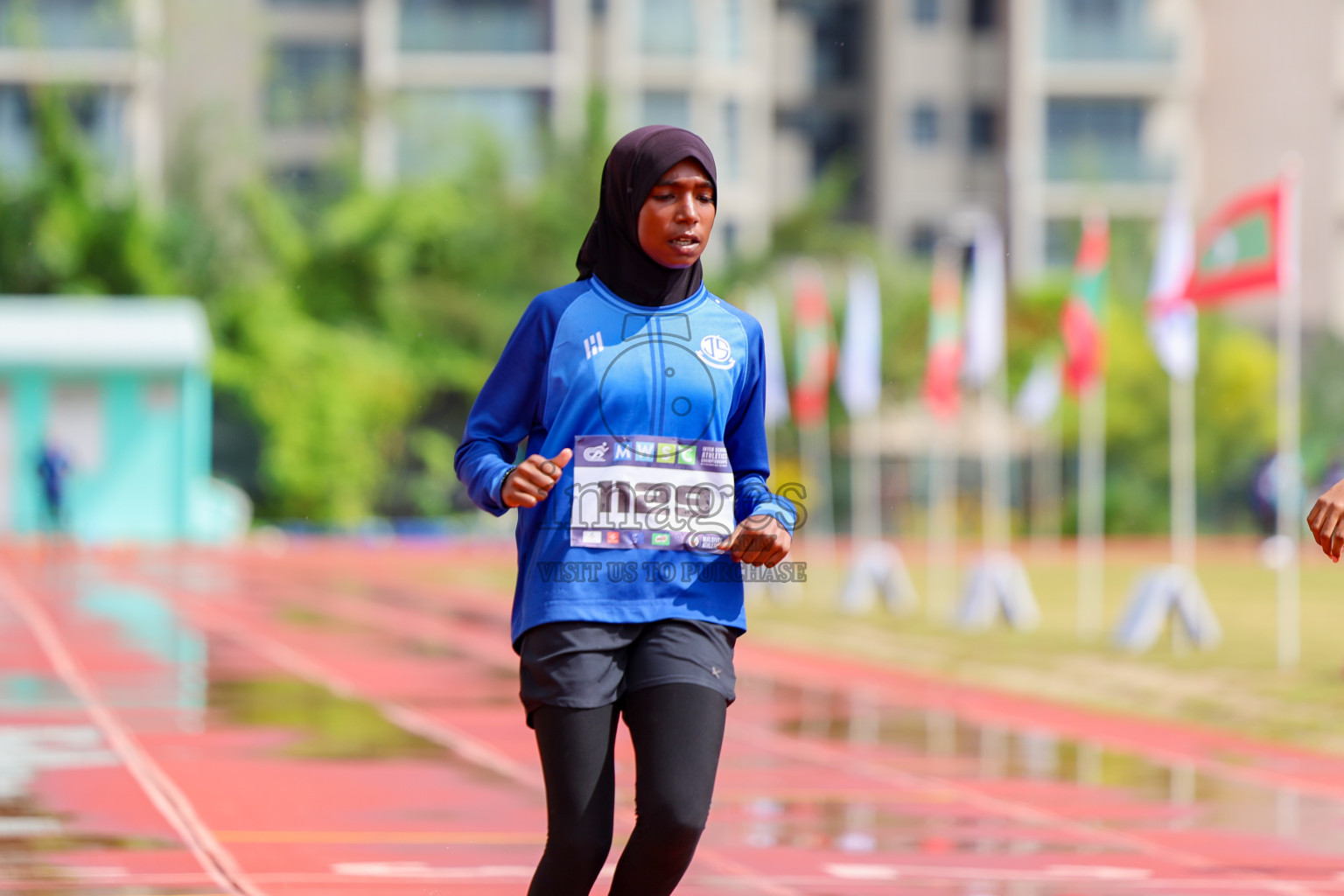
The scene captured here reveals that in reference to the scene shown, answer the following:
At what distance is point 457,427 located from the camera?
47844 mm

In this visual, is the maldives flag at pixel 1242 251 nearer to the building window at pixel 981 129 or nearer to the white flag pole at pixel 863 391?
the white flag pole at pixel 863 391

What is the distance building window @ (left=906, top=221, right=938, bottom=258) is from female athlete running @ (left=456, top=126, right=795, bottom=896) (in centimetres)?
6122

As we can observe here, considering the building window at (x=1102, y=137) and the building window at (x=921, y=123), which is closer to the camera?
the building window at (x=1102, y=137)

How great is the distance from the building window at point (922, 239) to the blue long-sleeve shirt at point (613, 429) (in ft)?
201

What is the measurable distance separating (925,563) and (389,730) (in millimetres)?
27008

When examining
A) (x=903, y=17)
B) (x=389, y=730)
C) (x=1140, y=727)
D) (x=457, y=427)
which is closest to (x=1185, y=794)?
(x=1140, y=727)

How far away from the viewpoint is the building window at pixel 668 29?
6172 centimetres

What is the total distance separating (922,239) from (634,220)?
61.6m

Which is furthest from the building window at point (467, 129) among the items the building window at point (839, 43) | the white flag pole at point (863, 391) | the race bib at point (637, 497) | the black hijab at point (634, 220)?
the race bib at point (637, 497)

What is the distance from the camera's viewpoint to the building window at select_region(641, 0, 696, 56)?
61.7 m

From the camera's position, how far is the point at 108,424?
40.3m

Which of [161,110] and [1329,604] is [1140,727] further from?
[161,110]

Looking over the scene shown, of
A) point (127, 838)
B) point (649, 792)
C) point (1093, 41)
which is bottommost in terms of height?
point (127, 838)

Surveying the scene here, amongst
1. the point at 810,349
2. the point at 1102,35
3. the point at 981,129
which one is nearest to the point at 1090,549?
the point at 810,349
